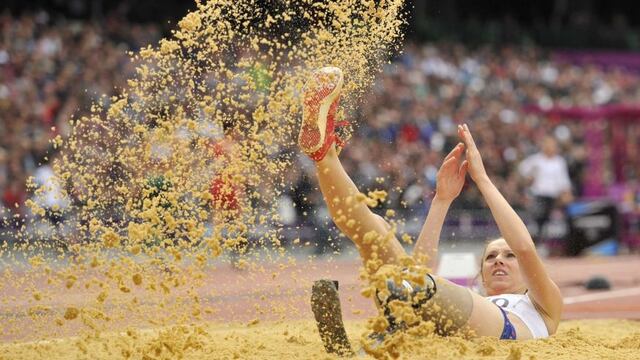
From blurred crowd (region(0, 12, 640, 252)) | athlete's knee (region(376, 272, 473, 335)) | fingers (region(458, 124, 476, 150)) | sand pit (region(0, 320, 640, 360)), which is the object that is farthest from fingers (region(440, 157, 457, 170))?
blurred crowd (region(0, 12, 640, 252))

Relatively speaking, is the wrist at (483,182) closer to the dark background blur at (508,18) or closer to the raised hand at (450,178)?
the raised hand at (450,178)

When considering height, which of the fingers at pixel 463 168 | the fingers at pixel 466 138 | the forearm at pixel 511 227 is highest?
the fingers at pixel 466 138

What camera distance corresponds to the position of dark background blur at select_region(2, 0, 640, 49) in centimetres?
1716

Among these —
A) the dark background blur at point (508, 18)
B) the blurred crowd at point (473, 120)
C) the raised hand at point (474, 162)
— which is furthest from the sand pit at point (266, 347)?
the dark background blur at point (508, 18)

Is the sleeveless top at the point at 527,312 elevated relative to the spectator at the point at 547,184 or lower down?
lower down

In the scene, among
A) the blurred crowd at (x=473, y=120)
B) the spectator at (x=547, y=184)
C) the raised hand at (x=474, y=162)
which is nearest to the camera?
the raised hand at (x=474, y=162)

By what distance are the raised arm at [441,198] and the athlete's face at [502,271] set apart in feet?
1.03

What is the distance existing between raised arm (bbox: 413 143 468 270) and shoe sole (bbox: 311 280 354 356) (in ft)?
2.18

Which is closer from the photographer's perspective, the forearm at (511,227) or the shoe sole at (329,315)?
the forearm at (511,227)

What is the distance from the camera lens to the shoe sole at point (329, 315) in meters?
4.83

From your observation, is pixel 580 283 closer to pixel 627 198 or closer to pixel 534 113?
pixel 627 198

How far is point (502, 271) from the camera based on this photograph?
5.39 m

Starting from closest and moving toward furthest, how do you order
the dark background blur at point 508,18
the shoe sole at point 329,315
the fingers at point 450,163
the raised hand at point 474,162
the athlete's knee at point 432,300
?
the athlete's knee at point 432,300
the shoe sole at point 329,315
the raised hand at point 474,162
the fingers at point 450,163
the dark background blur at point 508,18

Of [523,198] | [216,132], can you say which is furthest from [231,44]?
[523,198]
